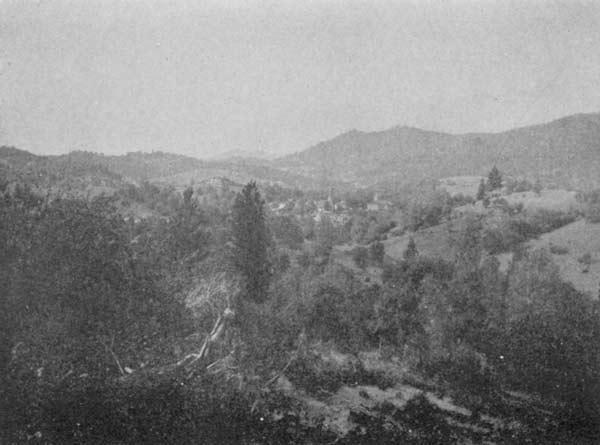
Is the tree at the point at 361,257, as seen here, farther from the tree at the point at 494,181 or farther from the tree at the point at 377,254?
the tree at the point at 494,181

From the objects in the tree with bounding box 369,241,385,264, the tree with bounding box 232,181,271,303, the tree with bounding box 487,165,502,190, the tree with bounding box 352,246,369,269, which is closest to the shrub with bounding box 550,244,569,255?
the tree with bounding box 369,241,385,264

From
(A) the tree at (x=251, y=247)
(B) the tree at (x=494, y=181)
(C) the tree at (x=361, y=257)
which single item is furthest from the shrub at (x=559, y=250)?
→ (B) the tree at (x=494, y=181)

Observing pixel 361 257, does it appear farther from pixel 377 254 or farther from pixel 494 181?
pixel 494 181

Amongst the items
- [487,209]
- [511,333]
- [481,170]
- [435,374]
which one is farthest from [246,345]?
[481,170]

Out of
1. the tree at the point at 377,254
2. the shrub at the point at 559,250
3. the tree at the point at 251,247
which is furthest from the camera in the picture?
the tree at the point at 377,254

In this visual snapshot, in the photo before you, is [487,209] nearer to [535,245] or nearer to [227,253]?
[535,245]

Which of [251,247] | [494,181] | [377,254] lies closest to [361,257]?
[377,254]

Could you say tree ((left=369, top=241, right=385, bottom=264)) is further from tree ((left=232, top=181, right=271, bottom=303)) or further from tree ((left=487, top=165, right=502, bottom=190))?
tree ((left=487, top=165, right=502, bottom=190))

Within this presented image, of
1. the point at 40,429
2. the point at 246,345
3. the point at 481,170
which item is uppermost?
the point at 481,170
